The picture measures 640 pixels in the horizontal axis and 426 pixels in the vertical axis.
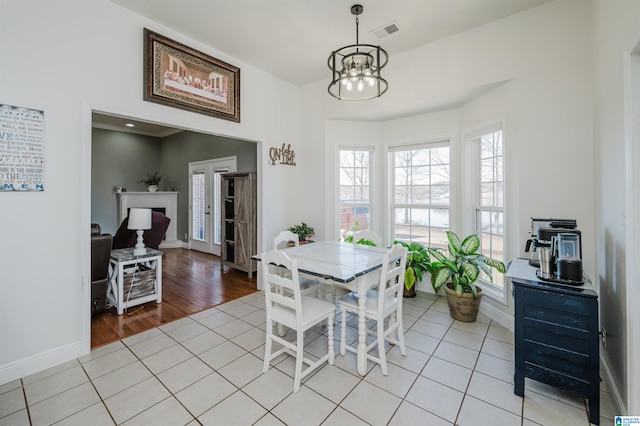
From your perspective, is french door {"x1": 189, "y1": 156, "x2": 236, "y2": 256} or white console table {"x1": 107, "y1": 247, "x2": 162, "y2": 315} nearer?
white console table {"x1": 107, "y1": 247, "x2": 162, "y2": 315}

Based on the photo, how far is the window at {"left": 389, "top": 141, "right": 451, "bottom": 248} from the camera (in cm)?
385

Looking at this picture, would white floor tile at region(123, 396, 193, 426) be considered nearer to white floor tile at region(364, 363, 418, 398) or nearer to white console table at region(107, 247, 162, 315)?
white floor tile at region(364, 363, 418, 398)

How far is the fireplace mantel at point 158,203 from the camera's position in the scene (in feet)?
21.9

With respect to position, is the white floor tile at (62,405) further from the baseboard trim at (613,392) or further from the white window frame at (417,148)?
the white window frame at (417,148)

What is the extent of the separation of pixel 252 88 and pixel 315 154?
1309 millimetres

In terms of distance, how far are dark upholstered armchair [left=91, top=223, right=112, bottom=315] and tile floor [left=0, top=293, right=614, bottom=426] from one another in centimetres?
88

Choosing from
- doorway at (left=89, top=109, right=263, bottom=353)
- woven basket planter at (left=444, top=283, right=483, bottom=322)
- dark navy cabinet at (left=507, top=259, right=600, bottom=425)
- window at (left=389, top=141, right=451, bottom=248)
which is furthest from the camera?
doorway at (left=89, top=109, right=263, bottom=353)

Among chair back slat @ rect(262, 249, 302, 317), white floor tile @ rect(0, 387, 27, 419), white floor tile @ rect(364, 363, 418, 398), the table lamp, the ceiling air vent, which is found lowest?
white floor tile @ rect(0, 387, 27, 419)

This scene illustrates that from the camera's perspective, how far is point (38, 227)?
2.24 meters

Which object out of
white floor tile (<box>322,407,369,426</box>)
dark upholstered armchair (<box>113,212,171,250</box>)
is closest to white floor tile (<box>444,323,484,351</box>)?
white floor tile (<box>322,407,369,426</box>)

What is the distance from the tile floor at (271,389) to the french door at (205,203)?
160 inches

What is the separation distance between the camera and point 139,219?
11.4 feet

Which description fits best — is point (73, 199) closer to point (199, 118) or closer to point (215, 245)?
point (199, 118)

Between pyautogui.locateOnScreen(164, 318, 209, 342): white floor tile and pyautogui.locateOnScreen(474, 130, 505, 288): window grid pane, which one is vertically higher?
pyautogui.locateOnScreen(474, 130, 505, 288): window grid pane
